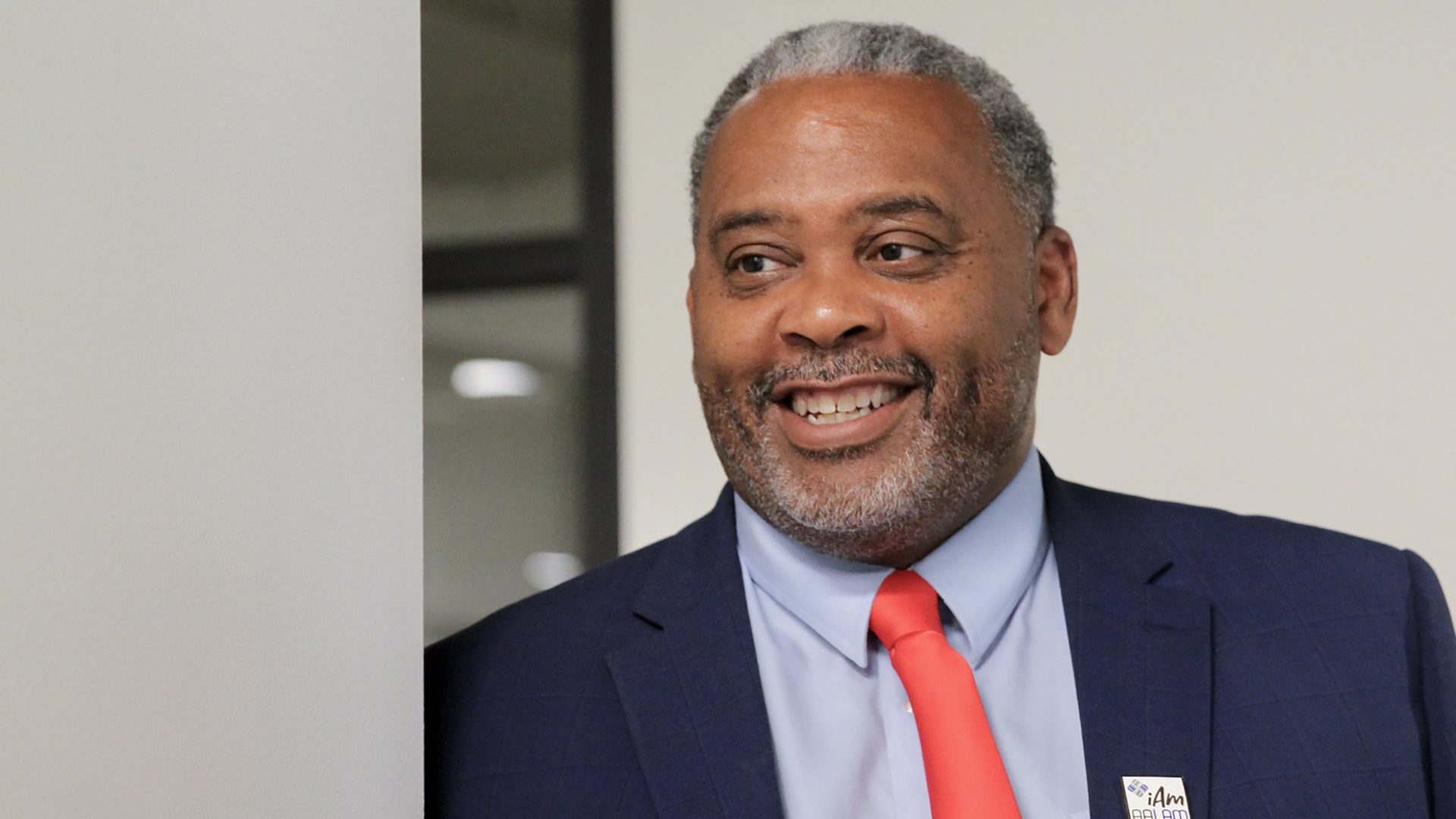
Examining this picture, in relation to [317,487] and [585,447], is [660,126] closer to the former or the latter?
[585,447]

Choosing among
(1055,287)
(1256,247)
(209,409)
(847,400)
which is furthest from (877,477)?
(1256,247)

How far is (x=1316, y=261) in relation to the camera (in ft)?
9.23

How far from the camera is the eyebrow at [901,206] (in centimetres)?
156

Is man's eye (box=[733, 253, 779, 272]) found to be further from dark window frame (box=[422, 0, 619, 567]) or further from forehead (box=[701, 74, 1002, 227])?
dark window frame (box=[422, 0, 619, 567])

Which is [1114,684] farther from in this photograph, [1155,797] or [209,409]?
[209,409]

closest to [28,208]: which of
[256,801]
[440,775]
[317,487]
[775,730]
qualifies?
[317,487]

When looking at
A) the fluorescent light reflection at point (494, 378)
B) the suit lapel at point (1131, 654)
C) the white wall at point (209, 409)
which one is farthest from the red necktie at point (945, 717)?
the fluorescent light reflection at point (494, 378)

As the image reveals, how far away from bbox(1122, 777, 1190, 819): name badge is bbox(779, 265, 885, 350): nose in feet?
1.80

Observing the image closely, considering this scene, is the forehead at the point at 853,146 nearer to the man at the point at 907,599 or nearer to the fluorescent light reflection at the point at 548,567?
the man at the point at 907,599

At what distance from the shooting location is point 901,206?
157 centimetres

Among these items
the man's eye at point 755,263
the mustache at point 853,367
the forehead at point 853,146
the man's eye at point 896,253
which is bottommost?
the mustache at point 853,367

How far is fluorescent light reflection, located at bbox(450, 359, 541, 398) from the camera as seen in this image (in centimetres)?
305

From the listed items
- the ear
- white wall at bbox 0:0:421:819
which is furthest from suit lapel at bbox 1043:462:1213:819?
white wall at bbox 0:0:421:819

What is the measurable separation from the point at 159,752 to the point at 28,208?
372mm
